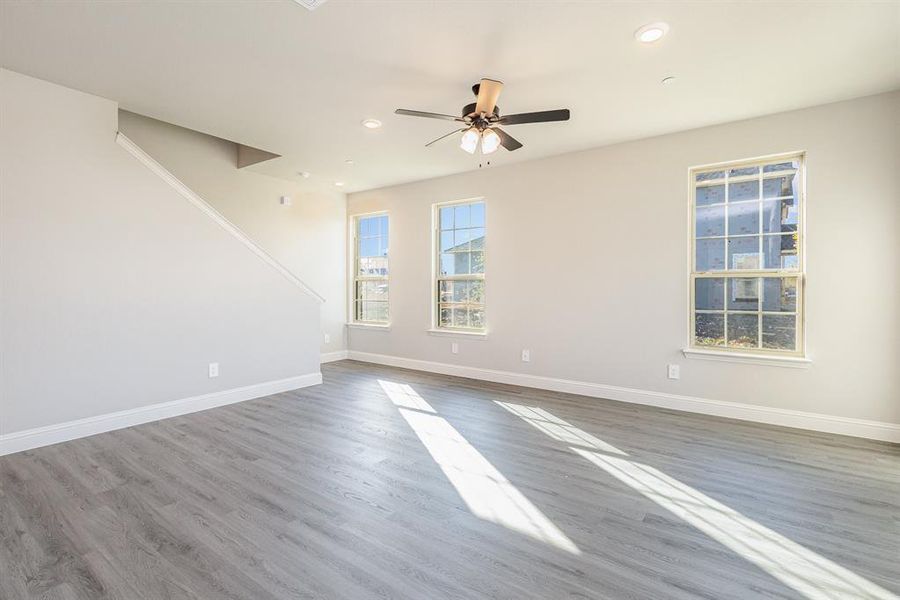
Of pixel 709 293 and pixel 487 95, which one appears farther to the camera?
pixel 709 293

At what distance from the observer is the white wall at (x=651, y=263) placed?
139 inches

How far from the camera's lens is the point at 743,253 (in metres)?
4.11

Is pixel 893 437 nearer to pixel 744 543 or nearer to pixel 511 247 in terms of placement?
pixel 744 543

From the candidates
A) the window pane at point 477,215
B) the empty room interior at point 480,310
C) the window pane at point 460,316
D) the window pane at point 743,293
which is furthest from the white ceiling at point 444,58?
the window pane at point 460,316

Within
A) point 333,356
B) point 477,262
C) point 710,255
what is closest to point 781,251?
point 710,255

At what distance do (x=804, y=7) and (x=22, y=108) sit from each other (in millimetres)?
5226

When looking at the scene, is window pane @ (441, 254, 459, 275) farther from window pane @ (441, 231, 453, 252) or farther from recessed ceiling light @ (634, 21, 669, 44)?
recessed ceiling light @ (634, 21, 669, 44)

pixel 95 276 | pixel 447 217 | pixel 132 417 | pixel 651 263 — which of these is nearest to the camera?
pixel 95 276

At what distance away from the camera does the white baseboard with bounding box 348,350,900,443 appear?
11.7 feet

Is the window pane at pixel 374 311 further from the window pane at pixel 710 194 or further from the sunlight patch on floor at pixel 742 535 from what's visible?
the window pane at pixel 710 194

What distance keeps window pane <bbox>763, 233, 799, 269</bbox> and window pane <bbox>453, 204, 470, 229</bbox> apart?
3.38m

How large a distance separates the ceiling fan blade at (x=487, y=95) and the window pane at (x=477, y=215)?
8.87 ft

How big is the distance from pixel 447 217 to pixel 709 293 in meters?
3.41

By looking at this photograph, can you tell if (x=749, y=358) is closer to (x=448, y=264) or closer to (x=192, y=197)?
(x=448, y=264)
